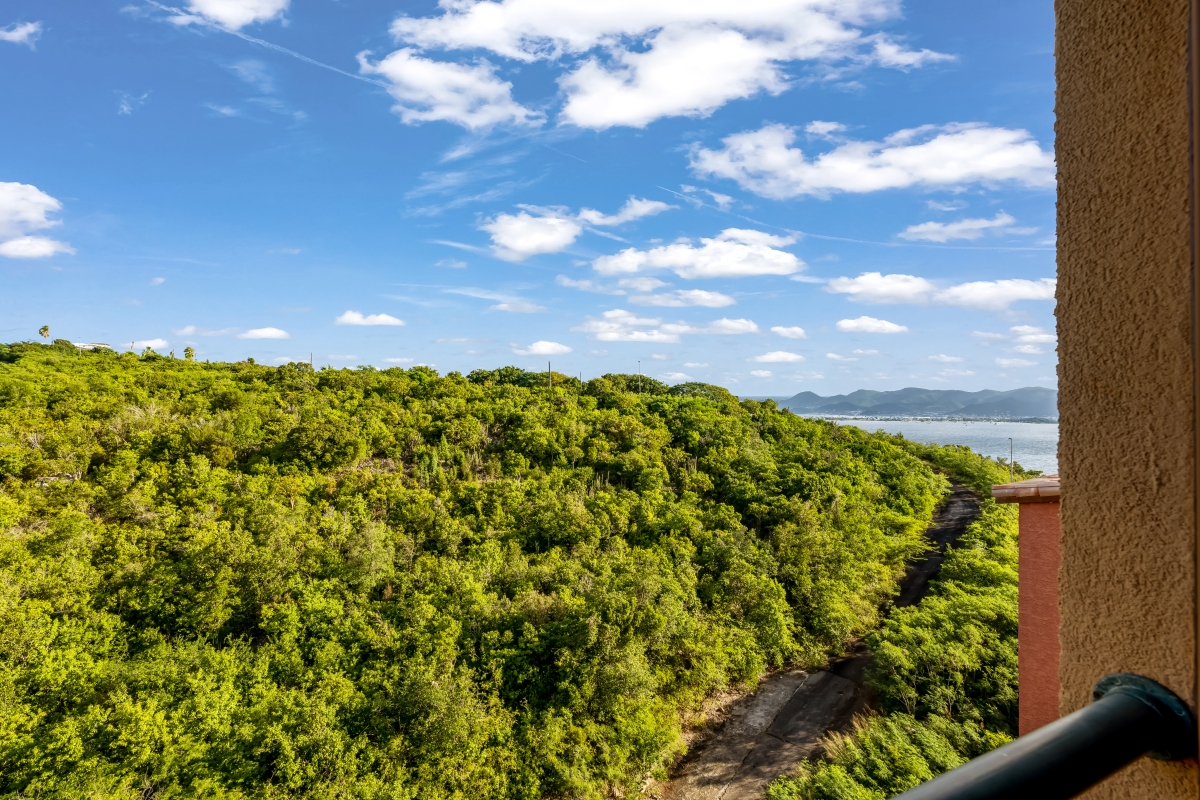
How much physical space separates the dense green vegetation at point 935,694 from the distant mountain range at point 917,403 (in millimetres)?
56838

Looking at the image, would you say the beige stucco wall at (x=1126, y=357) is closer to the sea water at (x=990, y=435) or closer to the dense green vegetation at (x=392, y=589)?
the dense green vegetation at (x=392, y=589)

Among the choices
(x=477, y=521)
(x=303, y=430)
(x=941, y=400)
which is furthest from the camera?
(x=941, y=400)

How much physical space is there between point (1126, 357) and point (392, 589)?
46.6 ft

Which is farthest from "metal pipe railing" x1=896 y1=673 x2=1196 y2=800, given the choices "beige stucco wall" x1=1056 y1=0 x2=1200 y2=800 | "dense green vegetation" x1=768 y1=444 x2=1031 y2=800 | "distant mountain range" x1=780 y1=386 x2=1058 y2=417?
"distant mountain range" x1=780 y1=386 x2=1058 y2=417

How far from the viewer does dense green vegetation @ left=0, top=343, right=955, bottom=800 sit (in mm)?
9383

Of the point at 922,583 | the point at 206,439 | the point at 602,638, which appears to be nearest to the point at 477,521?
the point at 602,638

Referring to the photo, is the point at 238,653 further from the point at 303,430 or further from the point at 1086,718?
the point at 1086,718

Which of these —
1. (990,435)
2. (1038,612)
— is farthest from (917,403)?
(1038,612)

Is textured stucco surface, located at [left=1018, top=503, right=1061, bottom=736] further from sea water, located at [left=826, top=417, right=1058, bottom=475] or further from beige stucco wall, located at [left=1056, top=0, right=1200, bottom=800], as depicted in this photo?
sea water, located at [left=826, top=417, right=1058, bottom=475]

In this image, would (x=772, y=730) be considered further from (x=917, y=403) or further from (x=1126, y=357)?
(x=917, y=403)

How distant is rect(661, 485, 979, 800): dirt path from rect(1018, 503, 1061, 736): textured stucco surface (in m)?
8.30

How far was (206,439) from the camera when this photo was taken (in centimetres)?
1669

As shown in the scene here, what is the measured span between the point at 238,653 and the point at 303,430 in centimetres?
781

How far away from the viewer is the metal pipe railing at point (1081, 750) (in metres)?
0.51
